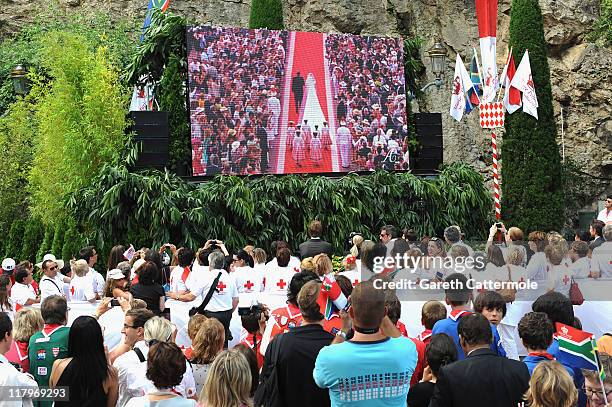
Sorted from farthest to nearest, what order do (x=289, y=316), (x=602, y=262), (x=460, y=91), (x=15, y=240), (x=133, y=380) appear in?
(x=15, y=240), (x=460, y=91), (x=602, y=262), (x=289, y=316), (x=133, y=380)

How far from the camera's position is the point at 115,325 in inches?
284

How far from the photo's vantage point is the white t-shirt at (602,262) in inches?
342

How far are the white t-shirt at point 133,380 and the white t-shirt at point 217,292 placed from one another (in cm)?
384

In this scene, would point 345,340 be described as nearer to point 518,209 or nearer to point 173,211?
point 173,211

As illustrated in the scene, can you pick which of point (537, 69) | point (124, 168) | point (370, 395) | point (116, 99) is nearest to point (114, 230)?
point (124, 168)

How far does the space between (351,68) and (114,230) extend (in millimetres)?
7395

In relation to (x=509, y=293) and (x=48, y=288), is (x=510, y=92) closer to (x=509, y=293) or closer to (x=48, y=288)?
(x=48, y=288)

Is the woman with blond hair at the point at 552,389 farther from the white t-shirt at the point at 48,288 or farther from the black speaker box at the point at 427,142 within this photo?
the black speaker box at the point at 427,142

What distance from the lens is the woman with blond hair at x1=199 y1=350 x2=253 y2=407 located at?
4637mm

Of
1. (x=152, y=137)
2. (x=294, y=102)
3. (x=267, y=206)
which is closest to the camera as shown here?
(x=152, y=137)

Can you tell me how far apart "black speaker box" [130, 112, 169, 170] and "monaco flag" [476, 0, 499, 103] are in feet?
23.9

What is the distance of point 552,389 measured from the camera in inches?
166

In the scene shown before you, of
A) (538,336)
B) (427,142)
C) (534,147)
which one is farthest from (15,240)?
(538,336)

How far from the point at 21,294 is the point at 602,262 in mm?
7096
